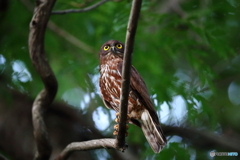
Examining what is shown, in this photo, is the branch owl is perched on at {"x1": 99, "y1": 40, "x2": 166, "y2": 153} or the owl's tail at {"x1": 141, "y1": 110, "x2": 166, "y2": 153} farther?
the branch owl is perched on at {"x1": 99, "y1": 40, "x2": 166, "y2": 153}

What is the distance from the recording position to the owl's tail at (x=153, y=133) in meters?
4.56

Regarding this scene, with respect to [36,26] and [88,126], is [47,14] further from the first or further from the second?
[88,126]

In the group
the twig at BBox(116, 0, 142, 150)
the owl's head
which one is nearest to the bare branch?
the owl's head

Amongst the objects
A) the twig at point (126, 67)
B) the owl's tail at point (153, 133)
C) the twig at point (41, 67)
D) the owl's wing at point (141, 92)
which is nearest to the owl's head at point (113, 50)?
the owl's wing at point (141, 92)

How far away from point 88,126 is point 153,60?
5.02ft

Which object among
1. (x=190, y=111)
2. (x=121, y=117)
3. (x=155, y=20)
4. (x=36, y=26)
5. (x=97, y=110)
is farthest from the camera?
(x=97, y=110)

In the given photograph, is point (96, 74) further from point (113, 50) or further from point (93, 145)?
point (93, 145)

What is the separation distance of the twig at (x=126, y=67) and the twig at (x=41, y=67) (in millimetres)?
1546

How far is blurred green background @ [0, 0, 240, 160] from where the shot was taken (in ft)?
20.5

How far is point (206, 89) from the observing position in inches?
271

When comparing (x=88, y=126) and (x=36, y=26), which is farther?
(x=88, y=126)

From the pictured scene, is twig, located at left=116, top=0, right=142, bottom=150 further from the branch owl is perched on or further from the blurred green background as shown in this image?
the blurred green background

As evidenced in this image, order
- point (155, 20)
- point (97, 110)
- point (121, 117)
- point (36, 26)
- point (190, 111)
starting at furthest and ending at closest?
point (97, 110) < point (155, 20) < point (190, 111) < point (36, 26) < point (121, 117)

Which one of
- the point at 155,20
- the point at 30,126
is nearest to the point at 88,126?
the point at 30,126
